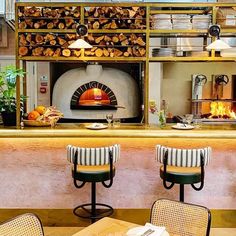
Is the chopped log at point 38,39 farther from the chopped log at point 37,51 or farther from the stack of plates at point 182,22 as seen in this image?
the stack of plates at point 182,22

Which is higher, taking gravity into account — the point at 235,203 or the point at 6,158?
the point at 6,158

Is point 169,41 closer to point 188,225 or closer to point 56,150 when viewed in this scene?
point 56,150

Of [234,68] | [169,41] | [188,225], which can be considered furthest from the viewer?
[234,68]

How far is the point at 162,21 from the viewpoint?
464 cm

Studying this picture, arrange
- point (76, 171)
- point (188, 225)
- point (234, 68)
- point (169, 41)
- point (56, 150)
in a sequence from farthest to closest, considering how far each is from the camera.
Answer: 1. point (234, 68)
2. point (169, 41)
3. point (56, 150)
4. point (76, 171)
5. point (188, 225)

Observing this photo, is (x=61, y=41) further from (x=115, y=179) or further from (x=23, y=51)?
(x=115, y=179)

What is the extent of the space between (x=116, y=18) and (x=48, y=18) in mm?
757

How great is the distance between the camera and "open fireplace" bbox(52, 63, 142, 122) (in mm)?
7355

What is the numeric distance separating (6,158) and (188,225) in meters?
2.51

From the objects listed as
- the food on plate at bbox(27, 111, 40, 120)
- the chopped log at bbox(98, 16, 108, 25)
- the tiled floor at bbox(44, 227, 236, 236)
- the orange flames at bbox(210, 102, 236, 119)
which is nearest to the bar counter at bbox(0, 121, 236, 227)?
the tiled floor at bbox(44, 227, 236, 236)

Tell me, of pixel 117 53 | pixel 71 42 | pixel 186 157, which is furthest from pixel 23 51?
pixel 186 157

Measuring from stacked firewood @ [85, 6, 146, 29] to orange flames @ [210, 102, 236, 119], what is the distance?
3.29m

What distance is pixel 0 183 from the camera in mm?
4621

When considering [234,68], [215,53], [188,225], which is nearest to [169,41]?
[234,68]
